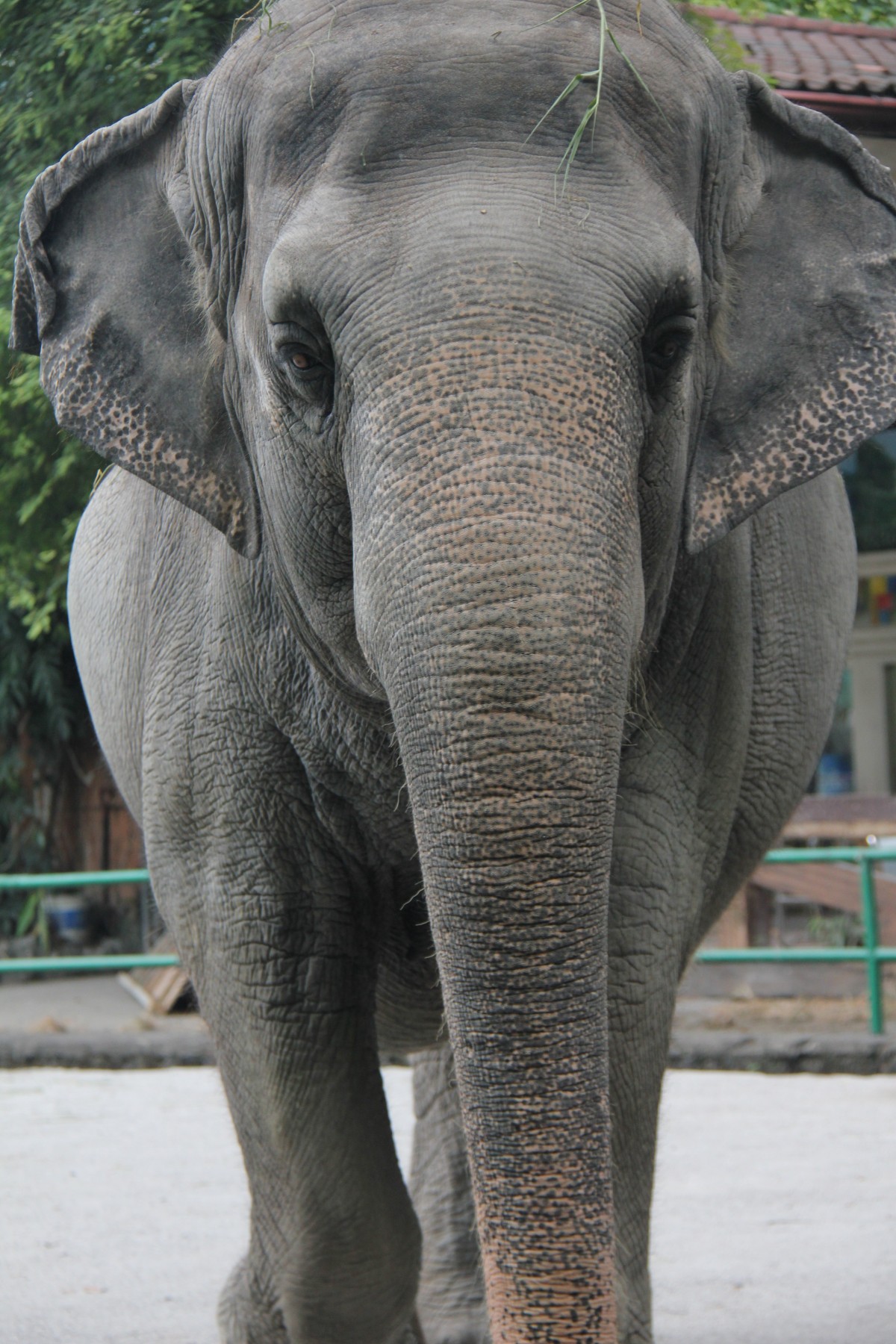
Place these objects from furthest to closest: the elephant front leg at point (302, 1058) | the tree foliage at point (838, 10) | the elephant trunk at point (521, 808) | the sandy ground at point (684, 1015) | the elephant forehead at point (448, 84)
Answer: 1. the sandy ground at point (684, 1015)
2. the tree foliage at point (838, 10)
3. the elephant front leg at point (302, 1058)
4. the elephant forehead at point (448, 84)
5. the elephant trunk at point (521, 808)

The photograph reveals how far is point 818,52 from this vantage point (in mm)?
9875

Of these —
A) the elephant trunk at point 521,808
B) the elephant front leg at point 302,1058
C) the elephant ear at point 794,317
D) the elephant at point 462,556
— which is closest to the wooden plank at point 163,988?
the elephant at point 462,556

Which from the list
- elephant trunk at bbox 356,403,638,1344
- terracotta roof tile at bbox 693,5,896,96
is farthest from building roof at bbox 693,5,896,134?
elephant trunk at bbox 356,403,638,1344

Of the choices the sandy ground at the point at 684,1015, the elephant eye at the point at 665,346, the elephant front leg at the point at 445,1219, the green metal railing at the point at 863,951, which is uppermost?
the elephant eye at the point at 665,346

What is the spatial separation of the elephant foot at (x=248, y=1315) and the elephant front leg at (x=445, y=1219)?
90 centimetres

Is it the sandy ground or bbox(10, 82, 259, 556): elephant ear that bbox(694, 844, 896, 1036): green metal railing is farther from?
bbox(10, 82, 259, 556): elephant ear

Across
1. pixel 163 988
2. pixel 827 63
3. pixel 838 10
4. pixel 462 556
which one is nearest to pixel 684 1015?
pixel 163 988

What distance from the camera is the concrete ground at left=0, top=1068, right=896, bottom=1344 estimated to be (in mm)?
4531

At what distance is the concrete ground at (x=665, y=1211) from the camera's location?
14.9ft

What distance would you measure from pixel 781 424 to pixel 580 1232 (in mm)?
1244

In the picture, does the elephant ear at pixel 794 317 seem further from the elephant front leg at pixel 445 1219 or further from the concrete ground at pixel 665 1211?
the concrete ground at pixel 665 1211

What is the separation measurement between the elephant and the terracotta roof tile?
484cm

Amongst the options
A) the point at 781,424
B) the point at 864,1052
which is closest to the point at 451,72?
the point at 781,424

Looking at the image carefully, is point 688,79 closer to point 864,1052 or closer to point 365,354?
point 365,354
